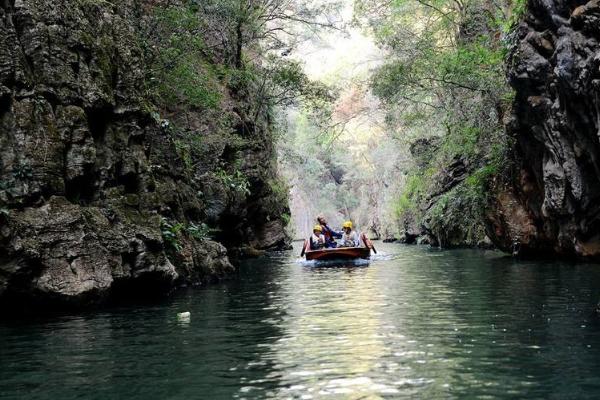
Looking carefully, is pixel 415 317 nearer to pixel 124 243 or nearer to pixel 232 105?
pixel 124 243

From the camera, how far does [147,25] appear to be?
1867 centimetres

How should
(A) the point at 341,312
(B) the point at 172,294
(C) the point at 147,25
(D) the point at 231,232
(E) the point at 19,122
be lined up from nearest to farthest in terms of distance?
1. (A) the point at 341,312
2. (E) the point at 19,122
3. (B) the point at 172,294
4. (C) the point at 147,25
5. (D) the point at 231,232

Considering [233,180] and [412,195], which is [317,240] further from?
[412,195]

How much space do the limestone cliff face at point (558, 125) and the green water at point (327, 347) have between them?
4517mm

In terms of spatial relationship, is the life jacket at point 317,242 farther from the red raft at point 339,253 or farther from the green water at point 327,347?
the green water at point 327,347

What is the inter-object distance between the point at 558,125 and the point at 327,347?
11.3 meters

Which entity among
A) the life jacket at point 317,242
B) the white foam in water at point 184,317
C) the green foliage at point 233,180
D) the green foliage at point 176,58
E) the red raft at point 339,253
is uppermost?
the green foliage at point 176,58

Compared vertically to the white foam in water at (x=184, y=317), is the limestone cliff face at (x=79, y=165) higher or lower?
higher

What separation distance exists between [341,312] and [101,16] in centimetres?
920

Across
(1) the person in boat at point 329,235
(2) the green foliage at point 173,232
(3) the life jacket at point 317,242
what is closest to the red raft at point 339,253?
(3) the life jacket at point 317,242

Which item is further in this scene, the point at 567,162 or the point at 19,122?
the point at 567,162

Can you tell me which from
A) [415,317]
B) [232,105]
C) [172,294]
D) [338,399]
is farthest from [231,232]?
[338,399]

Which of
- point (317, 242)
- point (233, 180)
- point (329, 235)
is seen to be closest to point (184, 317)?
point (233, 180)

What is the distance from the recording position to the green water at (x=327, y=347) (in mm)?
5770
